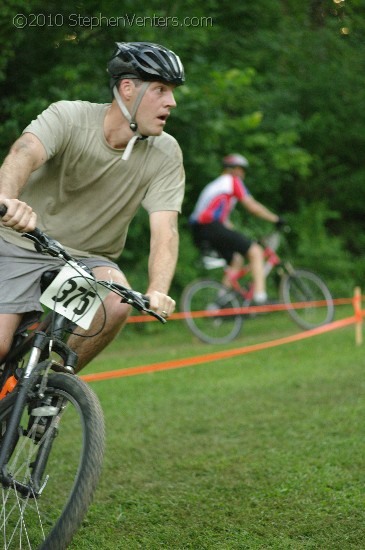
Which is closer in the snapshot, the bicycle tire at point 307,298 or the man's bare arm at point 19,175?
the man's bare arm at point 19,175

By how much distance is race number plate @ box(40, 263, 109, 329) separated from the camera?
361 centimetres

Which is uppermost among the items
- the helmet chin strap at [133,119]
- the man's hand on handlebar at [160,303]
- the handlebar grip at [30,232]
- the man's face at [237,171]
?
the helmet chin strap at [133,119]

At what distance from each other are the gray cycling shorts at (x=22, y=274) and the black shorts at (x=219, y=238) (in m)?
7.72

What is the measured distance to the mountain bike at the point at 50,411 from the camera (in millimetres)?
3209

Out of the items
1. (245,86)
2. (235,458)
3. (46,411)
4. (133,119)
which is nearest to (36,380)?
(46,411)

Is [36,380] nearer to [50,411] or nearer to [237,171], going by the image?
[50,411]

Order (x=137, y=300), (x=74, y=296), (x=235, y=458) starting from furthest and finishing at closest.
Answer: (x=235, y=458)
(x=74, y=296)
(x=137, y=300)

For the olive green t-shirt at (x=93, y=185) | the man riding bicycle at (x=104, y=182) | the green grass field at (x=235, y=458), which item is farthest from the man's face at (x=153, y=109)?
the green grass field at (x=235, y=458)

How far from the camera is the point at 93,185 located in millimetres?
4074

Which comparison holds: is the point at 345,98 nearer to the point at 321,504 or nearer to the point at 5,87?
the point at 5,87

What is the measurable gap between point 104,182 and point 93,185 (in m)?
0.05

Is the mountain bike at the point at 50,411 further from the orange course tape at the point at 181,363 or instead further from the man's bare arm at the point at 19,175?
the orange course tape at the point at 181,363

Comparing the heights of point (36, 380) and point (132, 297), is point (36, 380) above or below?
below

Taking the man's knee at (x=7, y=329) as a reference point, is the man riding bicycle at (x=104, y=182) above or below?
above
